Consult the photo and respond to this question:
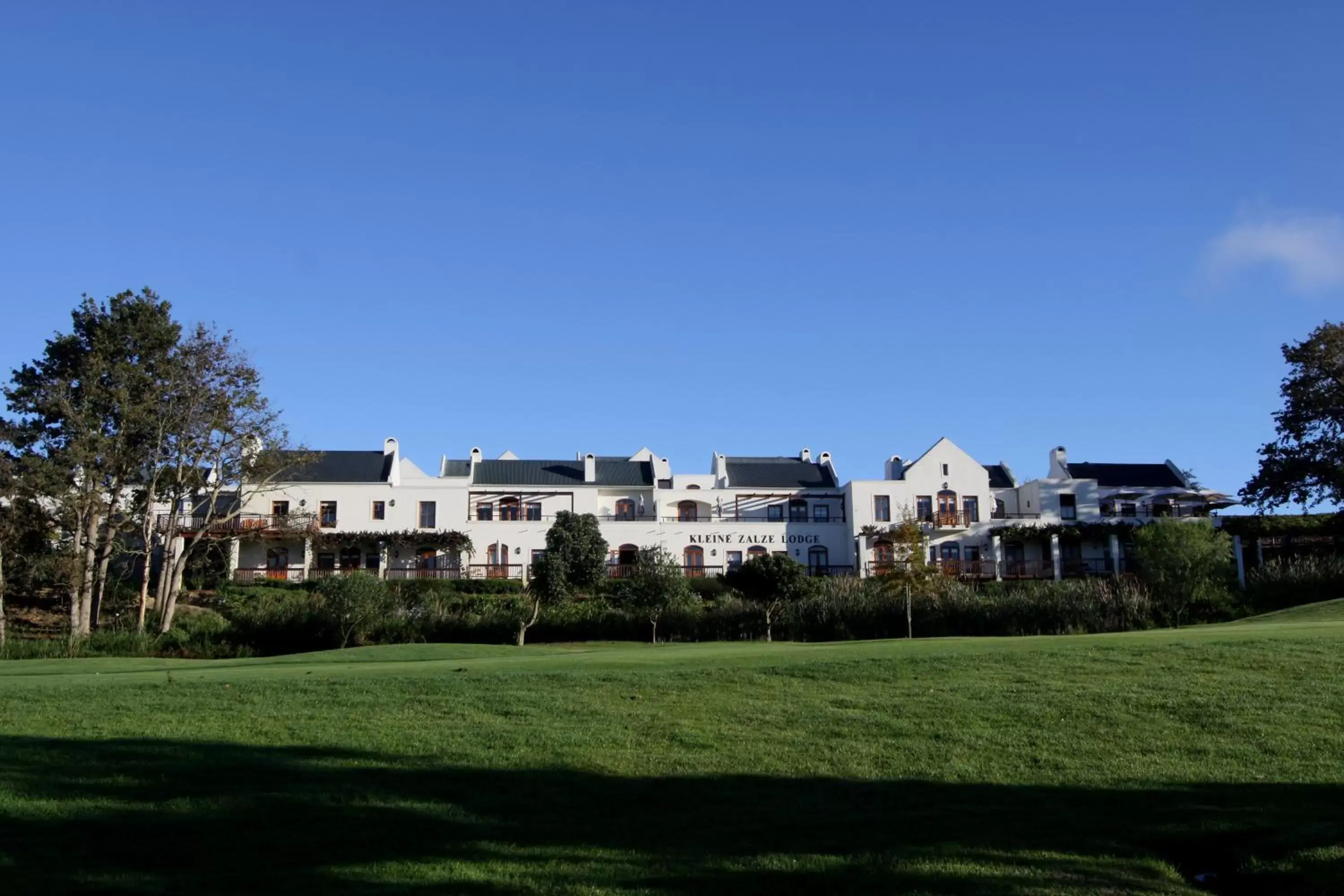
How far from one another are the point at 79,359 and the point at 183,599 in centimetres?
1100

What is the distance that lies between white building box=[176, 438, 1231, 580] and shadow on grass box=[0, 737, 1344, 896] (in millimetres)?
→ 45577

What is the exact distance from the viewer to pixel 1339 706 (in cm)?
1344

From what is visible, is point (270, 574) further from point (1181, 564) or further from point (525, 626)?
point (1181, 564)

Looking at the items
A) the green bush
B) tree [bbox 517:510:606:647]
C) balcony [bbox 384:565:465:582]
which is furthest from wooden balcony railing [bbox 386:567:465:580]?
the green bush

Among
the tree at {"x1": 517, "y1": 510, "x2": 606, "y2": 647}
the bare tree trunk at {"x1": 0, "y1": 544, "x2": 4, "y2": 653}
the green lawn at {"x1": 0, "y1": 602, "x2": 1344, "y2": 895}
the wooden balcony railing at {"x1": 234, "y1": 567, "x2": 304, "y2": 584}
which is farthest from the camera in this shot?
the wooden balcony railing at {"x1": 234, "y1": 567, "x2": 304, "y2": 584}

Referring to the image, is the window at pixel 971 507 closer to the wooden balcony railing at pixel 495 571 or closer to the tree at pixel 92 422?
the wooden balcony railing at pixel 495 571

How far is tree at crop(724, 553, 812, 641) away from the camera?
127 feet

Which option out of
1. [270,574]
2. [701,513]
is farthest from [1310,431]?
[270,574]

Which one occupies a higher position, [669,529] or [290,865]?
[669,529]

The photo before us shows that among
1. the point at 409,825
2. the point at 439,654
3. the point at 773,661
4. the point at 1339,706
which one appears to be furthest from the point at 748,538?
the point at 409,825

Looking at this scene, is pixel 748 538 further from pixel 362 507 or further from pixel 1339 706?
pixel 1339 706

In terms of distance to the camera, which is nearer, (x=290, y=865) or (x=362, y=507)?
(x=290, y=865)

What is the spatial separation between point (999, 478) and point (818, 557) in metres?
13.9

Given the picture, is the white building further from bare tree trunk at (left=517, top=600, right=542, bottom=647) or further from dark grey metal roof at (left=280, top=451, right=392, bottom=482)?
bare tree trunk at (left=517, top=600, right=542, bottom=647)
